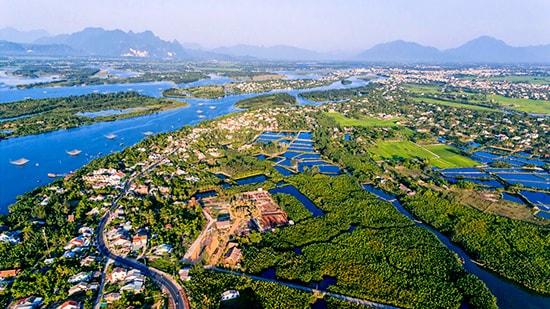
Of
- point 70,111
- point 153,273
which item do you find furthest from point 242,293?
point 70,111

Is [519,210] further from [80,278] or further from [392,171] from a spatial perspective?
[80,278]

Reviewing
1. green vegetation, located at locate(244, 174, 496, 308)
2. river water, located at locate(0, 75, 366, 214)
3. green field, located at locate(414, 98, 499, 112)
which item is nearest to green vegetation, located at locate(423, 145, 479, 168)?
green vegetation, located at locate(244, 174, 496, 308)

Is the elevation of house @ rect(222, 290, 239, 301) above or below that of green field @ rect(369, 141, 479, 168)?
Answer: below

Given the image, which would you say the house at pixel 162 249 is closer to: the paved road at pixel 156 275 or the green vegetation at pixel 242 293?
the paved road at pixel 156 275

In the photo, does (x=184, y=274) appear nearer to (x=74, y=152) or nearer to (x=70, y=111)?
(x=74, y=152)

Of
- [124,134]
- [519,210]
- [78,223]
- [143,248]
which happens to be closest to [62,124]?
[124,134]

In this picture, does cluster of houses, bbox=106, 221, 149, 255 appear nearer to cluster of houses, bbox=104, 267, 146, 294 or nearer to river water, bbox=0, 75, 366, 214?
cluster of houses, bbox=104, 267, 146, 294
